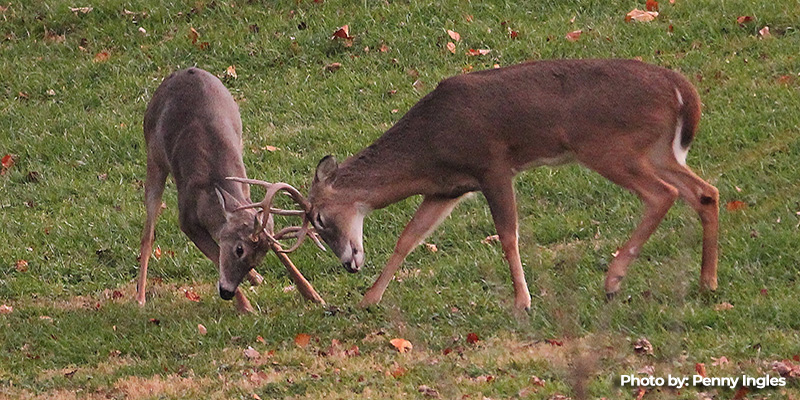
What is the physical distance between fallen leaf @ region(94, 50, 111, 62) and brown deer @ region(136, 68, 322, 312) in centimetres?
435

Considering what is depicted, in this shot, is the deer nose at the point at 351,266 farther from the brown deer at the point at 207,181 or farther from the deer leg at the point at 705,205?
the deer leg at the point at 705,205

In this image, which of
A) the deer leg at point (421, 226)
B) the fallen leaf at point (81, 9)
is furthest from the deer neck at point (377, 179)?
the fallen leaf at point (81, 9)

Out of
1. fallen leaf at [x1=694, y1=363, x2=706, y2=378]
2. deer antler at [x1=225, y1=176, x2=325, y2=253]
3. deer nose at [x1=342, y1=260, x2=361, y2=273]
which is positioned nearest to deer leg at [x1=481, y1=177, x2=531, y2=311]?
deer nose at [x1=342, y1=260, x2=361, y2=273]

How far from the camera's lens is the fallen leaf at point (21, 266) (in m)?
10.1

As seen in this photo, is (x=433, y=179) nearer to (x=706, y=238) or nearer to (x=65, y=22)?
(x=706, y=238)

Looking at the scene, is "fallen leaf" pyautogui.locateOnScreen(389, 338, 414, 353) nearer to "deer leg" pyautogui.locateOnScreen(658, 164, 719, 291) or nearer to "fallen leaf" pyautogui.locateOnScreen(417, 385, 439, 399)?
"fallen leaf" pyautogui.locateOnScreen(417, 385, 439, 399)

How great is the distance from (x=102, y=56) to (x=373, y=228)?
5.45 m

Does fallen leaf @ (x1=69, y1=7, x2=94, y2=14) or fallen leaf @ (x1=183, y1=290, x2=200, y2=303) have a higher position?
fallen leaf @ (x1=183, y1=290, x2=200, y2=303)

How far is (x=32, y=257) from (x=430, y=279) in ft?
11.3

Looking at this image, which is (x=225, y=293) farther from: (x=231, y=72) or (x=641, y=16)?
(x=641, y=16)

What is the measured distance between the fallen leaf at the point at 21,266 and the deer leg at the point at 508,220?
158 inches

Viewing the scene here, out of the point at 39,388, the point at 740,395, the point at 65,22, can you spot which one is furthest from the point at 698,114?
the point at 65,22

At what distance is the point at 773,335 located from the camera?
681cm

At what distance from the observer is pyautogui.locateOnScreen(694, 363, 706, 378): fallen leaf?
20.5 ft
